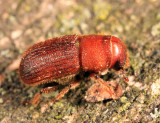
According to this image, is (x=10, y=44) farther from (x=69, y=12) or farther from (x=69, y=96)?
(x=69, y=96)

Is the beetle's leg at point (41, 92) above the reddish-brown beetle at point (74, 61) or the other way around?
the other way around

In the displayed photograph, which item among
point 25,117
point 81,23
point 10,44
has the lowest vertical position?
point 25,117

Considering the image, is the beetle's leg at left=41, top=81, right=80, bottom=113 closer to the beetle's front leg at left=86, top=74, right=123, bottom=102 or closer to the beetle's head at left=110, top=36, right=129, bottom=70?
the beetle's front leg at left=86, top=74, right=123, bottom=102

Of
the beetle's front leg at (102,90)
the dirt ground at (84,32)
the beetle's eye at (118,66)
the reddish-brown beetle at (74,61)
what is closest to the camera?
the dirt ground at (84,32)

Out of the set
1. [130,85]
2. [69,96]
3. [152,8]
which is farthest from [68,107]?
[152,8]

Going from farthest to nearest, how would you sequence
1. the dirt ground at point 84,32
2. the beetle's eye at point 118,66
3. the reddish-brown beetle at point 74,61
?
the beetle's eye at point 118,66 < the reddish-brown beetle at point 74,61 < the dirt ground at point 84,32

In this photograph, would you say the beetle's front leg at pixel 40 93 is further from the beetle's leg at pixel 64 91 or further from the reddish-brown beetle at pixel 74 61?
the beetle's leg at pixel 64 91

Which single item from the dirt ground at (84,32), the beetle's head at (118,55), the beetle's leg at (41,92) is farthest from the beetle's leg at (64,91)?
the beetle's head at (118,55)

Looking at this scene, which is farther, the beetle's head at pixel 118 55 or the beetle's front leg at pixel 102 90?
the beetle's head at pixel 118 55

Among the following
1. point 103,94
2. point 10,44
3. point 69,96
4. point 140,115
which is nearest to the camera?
point 140,115
